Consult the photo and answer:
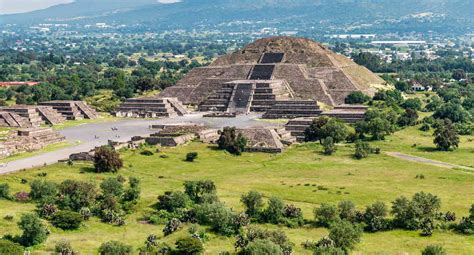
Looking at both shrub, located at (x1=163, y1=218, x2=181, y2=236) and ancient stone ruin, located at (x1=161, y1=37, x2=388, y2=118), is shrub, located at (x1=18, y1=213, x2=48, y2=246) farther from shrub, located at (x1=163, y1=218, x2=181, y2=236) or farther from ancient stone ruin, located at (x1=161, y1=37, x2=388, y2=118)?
ancient stone ruin, located at (x1=161, y1=37, x2=388, y2=118)

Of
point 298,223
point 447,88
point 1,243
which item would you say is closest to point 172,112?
point 447,88

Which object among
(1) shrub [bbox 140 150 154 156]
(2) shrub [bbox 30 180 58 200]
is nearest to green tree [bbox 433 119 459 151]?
(1) shrub [bbox 140 150 154 156]

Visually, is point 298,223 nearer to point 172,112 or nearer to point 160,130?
point 160,130

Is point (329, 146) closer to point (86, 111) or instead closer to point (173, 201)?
point (173, 201)

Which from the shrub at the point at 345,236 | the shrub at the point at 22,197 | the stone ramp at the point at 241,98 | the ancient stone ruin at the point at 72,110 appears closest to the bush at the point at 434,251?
the shrub at the point at 345,236

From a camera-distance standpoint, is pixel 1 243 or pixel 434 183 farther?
pixel 434 183

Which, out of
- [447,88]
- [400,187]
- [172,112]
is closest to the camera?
[400,187]

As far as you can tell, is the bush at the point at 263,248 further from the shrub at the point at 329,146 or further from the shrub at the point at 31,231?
the shrub at the point at 329,146

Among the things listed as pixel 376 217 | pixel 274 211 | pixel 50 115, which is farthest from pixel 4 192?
pixel 50 115
